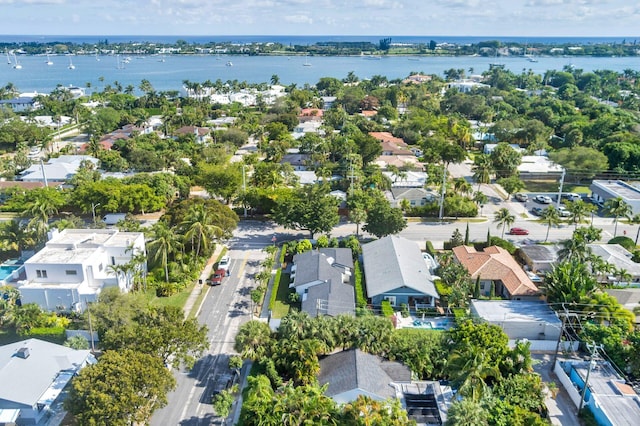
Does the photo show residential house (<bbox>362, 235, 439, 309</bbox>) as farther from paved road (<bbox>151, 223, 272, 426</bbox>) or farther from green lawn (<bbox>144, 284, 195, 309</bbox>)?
green lawn (<bbox>144, 284, 195, 309</bbox>)

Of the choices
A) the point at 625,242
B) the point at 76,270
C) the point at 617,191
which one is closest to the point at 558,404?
the point at 625,242

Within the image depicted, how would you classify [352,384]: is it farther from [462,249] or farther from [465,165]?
[465,165]

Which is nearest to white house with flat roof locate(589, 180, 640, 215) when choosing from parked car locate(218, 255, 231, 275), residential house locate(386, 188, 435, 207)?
residential house locate(386, 188, 435, 207)

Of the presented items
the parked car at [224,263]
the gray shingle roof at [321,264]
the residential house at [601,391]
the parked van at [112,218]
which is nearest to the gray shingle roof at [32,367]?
the parked car at [224,263]

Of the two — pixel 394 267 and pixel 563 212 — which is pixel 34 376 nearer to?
pixel 394 267

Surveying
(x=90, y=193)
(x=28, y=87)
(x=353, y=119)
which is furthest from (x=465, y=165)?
(x=28, y=87)

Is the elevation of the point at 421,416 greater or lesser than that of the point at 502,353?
lesser

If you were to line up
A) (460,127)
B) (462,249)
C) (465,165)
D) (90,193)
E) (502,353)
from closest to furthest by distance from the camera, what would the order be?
(502,353) → (462,249) → (90,193) → (465,165) → (460,127)
